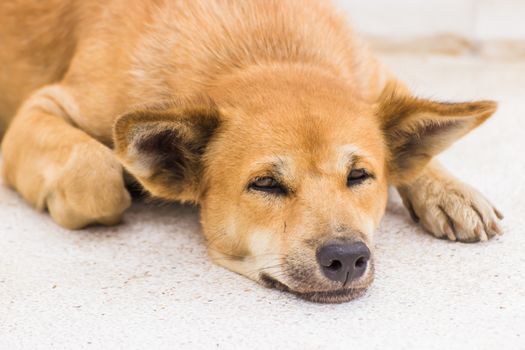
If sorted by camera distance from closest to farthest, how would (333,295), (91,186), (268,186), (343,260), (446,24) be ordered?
(343,260) < (333,295) < (268,186) < (91,186) < (446,24)

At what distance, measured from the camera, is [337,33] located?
332 cm

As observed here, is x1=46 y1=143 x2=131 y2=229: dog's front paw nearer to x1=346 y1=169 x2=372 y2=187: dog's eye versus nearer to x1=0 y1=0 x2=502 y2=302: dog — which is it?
x1=0 y1=0 x2=502 y2=302: dog

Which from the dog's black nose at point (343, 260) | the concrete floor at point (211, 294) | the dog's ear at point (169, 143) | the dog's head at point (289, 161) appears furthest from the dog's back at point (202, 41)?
the dog's black nose at point (343, 260)

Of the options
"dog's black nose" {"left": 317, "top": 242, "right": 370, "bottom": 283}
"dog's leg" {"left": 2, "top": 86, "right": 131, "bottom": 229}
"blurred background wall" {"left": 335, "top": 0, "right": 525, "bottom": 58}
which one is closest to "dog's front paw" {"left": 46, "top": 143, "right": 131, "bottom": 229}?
"dog's leg" {"left": 2, "top": 86, "right": 131, "bottom": 229}

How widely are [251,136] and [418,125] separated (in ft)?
2.09

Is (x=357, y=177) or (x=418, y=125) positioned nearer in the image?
(x=357, y=177)

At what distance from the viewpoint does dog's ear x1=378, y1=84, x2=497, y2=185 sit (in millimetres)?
2814

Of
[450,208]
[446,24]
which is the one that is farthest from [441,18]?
[450,208]

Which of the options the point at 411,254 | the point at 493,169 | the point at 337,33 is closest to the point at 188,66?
the point at 337,33

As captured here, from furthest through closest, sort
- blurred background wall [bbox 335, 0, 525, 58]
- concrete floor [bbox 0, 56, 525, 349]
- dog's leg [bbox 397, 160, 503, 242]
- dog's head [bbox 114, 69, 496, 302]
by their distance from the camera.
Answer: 1. blurred background wall [bbox 335, 0, 525, 58]
2. dog's leg [bbox 397, 160, 503, 242]
3. dog's head [bbox 114, 69, 496, 302]
4. concrete floor [bbox 0, 56, 525, 349]

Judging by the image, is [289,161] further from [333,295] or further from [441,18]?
[441,18]

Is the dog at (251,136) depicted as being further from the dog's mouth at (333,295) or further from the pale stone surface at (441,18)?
the pale stone surface at (441,18)

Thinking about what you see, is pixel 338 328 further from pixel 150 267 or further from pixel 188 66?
pixel 188 66

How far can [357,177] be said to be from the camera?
9.01 ft
